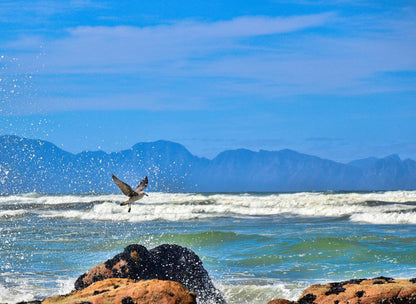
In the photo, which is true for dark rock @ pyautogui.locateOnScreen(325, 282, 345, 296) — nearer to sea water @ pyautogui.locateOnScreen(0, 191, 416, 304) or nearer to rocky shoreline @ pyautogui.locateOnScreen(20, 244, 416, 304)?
rocky shoreline @ pyautogui.locateOnScreen(20, 244, 416, 304)

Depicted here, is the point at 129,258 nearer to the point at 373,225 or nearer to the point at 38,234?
the point at 38,234

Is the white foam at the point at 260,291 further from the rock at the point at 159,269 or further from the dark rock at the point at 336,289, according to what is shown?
the dark rock at the point at 336,289

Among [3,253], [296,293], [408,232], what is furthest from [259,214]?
[296,293]

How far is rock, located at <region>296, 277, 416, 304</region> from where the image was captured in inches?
274

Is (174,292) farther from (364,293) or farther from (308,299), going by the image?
(364,293)

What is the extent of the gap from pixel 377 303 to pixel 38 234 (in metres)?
17.2

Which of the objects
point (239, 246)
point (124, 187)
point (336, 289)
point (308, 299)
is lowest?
point (239, 246)

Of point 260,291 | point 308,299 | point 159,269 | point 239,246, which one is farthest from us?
point 239,246

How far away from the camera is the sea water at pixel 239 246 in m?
12.5

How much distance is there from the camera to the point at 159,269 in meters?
9.93

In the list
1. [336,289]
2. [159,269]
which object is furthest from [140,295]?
[159,269]

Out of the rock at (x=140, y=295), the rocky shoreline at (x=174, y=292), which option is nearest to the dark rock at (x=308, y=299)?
the rocky shoreline at (x=174, y=292)

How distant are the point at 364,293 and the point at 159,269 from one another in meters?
3.85

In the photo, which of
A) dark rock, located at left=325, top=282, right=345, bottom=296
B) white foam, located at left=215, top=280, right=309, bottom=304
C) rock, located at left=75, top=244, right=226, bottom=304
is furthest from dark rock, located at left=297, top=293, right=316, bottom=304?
white foam, located at left=215, top=280, right=309, bottom=304
